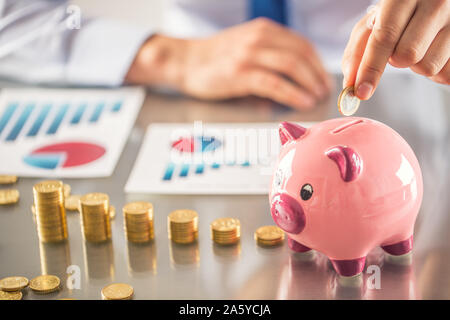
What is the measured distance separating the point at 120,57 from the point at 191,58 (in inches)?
6.4

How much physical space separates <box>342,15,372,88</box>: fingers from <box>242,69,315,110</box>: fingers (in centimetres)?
44

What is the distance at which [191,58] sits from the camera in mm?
1405

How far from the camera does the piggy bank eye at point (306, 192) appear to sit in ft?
2.26

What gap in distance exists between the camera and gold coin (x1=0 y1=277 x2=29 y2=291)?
2.38 ft

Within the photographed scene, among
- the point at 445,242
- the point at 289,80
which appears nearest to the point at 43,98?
the point at 289,80

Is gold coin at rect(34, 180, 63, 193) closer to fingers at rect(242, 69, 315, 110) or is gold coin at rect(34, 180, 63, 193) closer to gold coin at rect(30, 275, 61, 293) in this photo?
gold coin at rect(30, 275, 61, 293)

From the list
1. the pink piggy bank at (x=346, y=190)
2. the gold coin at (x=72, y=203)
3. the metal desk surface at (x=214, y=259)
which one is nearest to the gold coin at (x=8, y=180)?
the metal desk surface at (x=214, y=259)

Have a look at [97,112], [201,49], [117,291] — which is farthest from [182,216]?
[201,49]

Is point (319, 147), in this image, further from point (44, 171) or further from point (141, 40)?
point (141, 40)

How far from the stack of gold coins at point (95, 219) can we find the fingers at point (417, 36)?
42cm

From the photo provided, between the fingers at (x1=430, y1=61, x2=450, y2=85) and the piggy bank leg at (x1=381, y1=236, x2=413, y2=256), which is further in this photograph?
the fingers at (x1=430, y1=61, x2=450, y2=85)

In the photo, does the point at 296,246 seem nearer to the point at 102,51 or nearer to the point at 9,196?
the point at 9,196

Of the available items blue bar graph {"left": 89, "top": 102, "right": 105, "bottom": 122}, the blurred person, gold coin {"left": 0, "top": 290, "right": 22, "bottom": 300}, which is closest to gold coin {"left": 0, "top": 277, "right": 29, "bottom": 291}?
gold coin {"left": 0, "top": 290, "right": 22, "bottom": 300}

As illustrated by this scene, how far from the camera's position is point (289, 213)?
2.27 feet
